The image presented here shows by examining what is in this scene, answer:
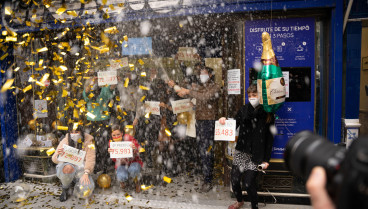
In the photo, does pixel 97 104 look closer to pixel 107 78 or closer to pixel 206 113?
pixel 107 78

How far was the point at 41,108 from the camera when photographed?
583cm

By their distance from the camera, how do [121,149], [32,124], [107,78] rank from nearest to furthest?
[121,149]
[107,78]
[32,124]

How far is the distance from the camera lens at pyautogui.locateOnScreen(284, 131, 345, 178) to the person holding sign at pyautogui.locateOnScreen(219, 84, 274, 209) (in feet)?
6.62

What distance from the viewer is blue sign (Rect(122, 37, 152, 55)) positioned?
5.51 meters

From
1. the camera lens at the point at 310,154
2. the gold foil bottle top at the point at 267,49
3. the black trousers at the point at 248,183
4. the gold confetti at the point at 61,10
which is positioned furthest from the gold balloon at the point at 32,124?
the camera lens at the point at 310,154

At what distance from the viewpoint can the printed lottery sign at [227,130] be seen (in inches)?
155

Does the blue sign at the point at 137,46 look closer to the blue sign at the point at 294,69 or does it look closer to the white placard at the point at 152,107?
the white placard at the point at 152,107

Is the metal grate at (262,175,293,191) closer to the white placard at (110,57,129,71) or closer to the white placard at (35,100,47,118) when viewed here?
the white placard at (110,57,129,71)

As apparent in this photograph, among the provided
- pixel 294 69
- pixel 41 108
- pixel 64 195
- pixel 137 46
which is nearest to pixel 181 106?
pixel 137 46

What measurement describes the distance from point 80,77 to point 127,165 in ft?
7.77

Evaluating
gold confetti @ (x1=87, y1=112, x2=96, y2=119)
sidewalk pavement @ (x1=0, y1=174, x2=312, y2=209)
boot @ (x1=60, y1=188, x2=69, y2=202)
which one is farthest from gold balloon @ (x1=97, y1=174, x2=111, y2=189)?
gold confetti @ (x1=87, y1=112, x2=96, y2=119)

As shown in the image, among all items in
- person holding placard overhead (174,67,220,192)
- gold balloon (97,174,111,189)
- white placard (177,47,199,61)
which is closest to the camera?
person holding placard overhead (174,67,220,192)

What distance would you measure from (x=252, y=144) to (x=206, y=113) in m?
1.16

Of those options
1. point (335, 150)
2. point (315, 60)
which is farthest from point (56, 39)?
point (335, 150)
